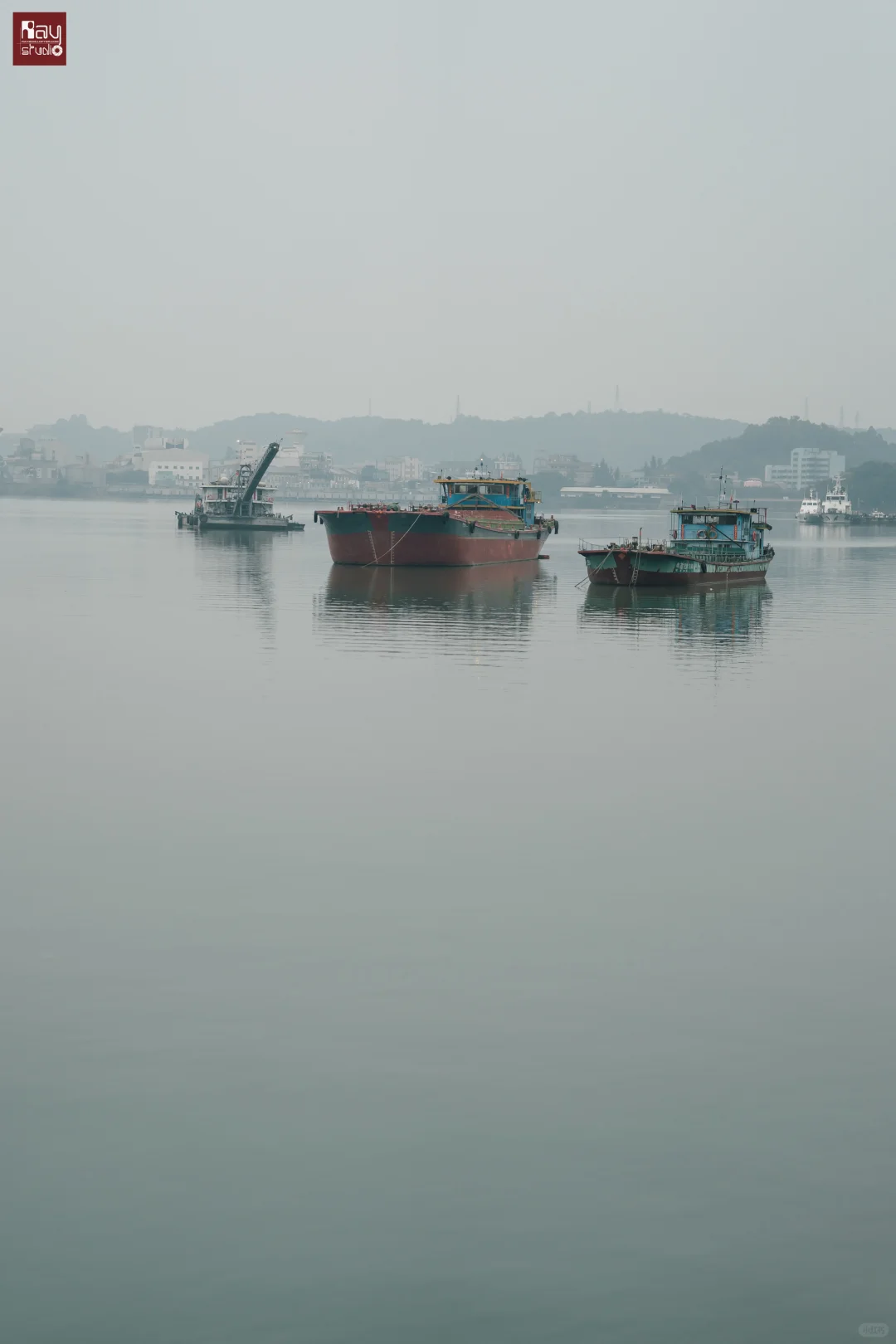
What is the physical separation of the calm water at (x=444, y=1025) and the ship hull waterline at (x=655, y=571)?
37.4 metres

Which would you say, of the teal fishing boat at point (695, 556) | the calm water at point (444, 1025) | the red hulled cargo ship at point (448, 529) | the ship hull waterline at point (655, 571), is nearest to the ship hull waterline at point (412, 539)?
the red hulled cargo ship at point (448, 529)

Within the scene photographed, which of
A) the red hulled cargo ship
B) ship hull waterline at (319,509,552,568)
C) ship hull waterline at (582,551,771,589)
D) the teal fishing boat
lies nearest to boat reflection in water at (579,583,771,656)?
ship hull waterline at (582,551,771,589)

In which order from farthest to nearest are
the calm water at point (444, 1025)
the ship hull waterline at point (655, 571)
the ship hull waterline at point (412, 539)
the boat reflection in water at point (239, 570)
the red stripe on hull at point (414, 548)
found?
1. the red stripe on hull at point (414, 548)
2. the ship hull waterline at point (412, 539)
3. the ship hull waterline at point (655, 571)
4. the boat reflection in water at point (239, 570)
5. the calm water at point (444, 1025)

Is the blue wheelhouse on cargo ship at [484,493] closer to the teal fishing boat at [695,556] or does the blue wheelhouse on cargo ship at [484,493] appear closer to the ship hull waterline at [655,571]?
the teal fishing boat at [695,556]

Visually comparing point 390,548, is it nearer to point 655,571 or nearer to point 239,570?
point 239,570

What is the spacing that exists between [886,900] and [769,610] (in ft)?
144

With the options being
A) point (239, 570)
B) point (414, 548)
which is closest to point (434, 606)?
point (414, 548)

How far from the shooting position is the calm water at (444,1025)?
8312mm

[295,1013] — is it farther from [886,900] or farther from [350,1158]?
[886,900]

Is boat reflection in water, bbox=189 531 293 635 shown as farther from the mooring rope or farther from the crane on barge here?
the mooring rope

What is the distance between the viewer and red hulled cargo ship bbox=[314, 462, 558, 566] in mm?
79438

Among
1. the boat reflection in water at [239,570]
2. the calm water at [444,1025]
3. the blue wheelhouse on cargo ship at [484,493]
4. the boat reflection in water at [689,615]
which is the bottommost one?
the calm water at [444,1025]

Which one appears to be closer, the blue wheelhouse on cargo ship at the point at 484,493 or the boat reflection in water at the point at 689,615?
the boat reflection in water at the point at 689,615

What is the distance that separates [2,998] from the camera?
12.7 m
